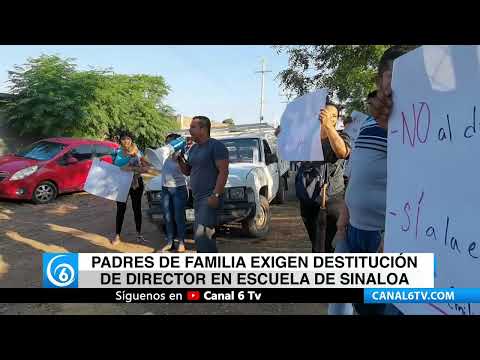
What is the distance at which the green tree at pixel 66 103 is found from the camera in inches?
442

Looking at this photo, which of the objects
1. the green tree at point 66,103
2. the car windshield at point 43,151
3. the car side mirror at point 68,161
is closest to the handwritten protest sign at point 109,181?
the car side mirror at point 68,161

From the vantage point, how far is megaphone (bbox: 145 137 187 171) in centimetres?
406

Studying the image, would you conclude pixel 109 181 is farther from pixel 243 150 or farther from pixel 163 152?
pixel 243 150

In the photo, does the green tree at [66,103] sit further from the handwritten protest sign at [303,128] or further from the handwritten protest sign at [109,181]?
the handwritten protest sign at [303,128]

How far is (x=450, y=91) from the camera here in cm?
101

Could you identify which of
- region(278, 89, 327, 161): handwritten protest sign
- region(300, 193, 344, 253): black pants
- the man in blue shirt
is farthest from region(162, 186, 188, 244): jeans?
region(300, 193, 344, 253): black pants

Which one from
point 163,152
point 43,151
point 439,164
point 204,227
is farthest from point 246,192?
point 43,151

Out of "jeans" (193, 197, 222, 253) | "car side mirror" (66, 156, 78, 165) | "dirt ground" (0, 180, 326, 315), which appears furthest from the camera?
"car side mirror" (66, 156, 78, 165)

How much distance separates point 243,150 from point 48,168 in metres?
4.71

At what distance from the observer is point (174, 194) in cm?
435

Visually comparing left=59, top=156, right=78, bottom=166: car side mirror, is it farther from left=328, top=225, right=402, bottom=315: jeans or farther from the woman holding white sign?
left=328, top=225, right=402, bottom=315: jeans
